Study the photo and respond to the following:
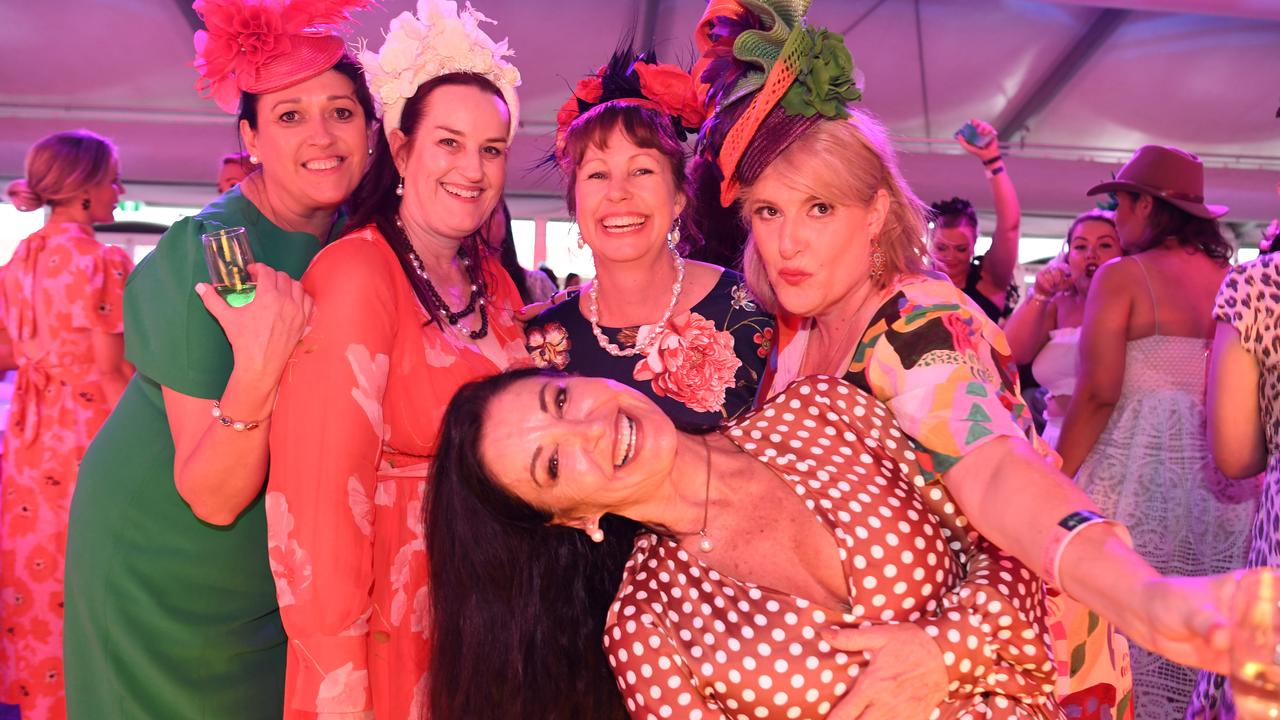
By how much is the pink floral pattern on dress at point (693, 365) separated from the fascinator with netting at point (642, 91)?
1.49ft

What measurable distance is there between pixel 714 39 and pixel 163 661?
166cm

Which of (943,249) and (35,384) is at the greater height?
(943,249)

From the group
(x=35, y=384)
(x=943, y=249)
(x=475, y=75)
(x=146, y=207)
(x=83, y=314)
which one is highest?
(x=475, y=75)

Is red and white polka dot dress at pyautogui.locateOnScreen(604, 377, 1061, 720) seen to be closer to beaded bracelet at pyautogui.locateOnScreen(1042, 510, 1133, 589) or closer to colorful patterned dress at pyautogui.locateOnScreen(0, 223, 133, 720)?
beaded bracelet at pyautogui.locateOnScreen(1042, 510, 1133, 589)

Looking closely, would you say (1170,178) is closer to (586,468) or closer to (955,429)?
(955,429)

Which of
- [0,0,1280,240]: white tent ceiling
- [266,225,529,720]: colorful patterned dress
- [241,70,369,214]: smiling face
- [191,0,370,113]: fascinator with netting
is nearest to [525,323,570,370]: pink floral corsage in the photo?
[266,225,529,720]: colorful patterned dress

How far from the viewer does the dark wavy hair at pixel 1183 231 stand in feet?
12.7

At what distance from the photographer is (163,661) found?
2.12 metres

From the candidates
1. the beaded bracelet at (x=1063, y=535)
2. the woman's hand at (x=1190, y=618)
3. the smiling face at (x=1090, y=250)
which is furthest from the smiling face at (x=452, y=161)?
the smiling face at (x=1090, y=250)

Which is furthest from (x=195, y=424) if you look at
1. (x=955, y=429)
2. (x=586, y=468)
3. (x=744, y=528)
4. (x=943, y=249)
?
(x=943, y=249)

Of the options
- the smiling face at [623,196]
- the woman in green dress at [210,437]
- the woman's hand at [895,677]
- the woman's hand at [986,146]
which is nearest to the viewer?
the woman's hand at [895,677]

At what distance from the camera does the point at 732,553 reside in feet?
5.66

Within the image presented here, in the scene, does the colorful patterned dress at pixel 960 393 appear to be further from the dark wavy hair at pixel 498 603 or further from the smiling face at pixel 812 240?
the dark wavy hair at pixel 498 603

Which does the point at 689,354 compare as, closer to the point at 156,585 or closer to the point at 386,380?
the point at 386,380
